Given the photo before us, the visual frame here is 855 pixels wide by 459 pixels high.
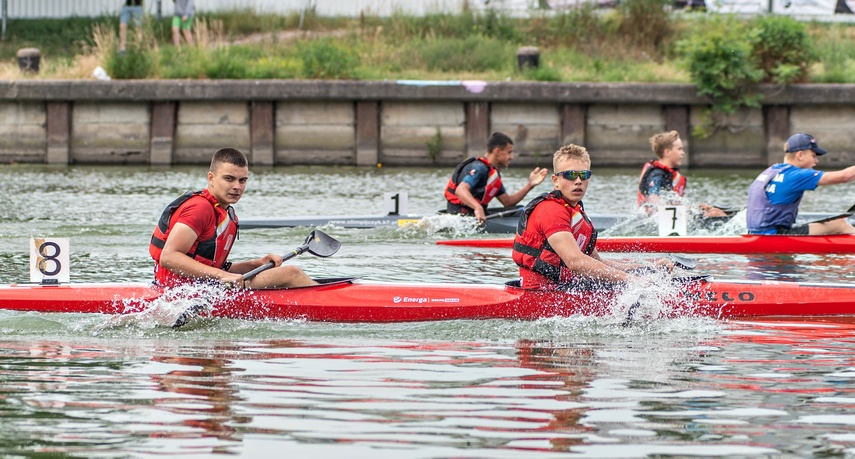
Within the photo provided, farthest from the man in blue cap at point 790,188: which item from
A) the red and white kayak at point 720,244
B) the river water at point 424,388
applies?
the river water at point 424,388

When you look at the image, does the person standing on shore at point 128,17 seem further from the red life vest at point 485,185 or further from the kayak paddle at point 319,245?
the kayak paddle at point 319,245

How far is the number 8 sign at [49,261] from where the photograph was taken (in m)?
8.53

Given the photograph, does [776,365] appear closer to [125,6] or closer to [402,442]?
[402,442]

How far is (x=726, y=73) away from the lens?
21.7 m

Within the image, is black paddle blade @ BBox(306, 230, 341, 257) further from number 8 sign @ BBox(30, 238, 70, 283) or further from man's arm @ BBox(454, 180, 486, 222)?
man's arm @ BBox(454, 180, 486, 222)

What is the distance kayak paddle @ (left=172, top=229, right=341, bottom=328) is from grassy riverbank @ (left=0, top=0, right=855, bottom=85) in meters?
13.6

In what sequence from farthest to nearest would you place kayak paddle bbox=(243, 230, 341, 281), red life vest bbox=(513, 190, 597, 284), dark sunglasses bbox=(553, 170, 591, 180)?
kayak paddle bbox=(243, 230, 341, 281)
red life vest bbox=(513, 190, 597, 284)
dark sunglasses bbox=(553, 170, 591, 180)

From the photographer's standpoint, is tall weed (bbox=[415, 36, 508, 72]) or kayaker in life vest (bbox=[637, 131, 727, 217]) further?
tall weed (bbox=[415, 36, 508, 72])

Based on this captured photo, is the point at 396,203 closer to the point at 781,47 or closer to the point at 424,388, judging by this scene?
the point at 424,388

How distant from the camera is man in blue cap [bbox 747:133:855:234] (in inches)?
460

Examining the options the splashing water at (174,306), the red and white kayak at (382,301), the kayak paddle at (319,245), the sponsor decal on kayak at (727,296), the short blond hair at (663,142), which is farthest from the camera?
the short blond hair at (663,142)

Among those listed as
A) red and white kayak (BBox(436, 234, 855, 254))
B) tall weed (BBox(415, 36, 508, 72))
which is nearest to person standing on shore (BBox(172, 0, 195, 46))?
tall weed (BBox(415, 36, 508, 72))

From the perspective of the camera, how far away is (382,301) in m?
8.46

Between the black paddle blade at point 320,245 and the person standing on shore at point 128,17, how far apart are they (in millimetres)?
14809
